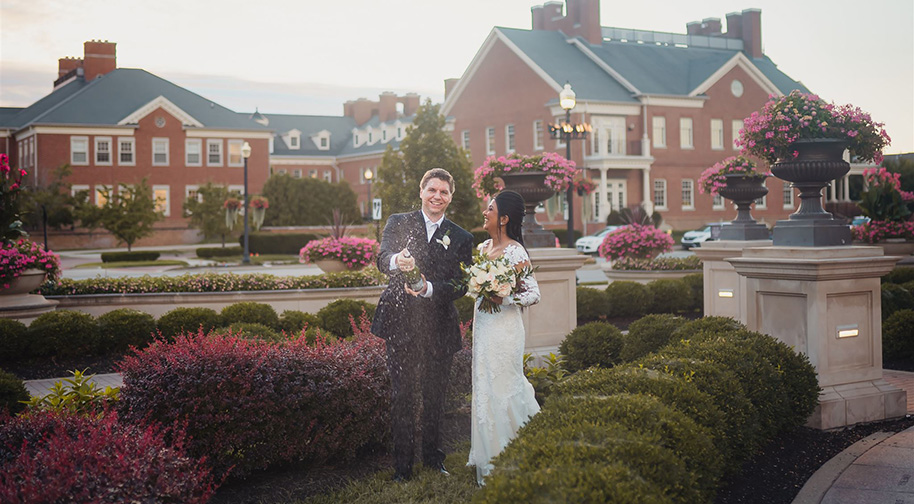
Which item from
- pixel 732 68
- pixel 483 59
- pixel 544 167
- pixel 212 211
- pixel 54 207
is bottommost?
pixel 544 167

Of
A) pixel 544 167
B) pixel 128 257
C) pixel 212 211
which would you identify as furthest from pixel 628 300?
pixel 212 211

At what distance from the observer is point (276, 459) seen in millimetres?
5672

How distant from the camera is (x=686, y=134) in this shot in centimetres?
4872

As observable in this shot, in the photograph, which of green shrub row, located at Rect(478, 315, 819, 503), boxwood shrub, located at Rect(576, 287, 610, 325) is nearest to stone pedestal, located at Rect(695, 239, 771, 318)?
boxwood shrub, located at Rect(576, 287, 610, 325)

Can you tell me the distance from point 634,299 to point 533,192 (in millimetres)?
5515

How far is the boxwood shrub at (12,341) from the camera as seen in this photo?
409 inches

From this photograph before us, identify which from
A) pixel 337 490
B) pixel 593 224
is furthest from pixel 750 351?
pixel 593 224

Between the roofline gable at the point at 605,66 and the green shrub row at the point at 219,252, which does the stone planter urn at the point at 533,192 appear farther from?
the roofline gable at the point at 605,66

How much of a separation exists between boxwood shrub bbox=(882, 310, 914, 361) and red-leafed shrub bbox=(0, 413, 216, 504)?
912 centimetres

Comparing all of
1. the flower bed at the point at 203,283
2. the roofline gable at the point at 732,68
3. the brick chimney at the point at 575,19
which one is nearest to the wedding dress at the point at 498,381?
A: the flower bed at the point at 203,283

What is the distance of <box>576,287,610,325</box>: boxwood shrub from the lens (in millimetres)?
14312

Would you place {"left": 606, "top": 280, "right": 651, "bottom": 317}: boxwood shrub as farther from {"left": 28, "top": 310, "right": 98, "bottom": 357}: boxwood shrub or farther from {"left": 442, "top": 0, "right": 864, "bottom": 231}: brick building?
{"left": 442, "top": 0, "right": 864, "bottom": 231}: brick building

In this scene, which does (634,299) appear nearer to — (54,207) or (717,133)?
(717,133)

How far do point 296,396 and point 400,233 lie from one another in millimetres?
1420
